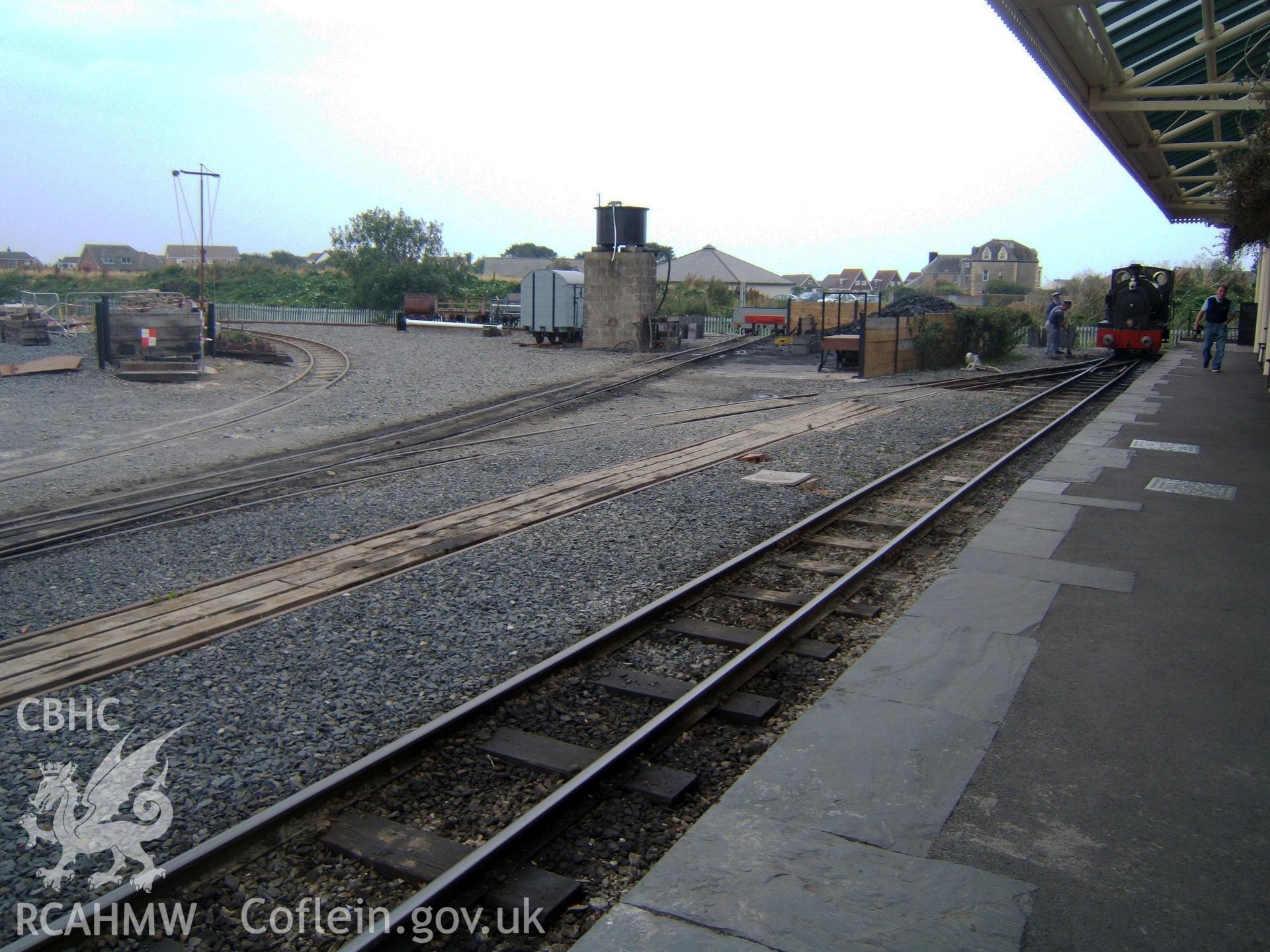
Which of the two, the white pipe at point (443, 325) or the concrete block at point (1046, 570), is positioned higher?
the white pipe at point (443, 325)

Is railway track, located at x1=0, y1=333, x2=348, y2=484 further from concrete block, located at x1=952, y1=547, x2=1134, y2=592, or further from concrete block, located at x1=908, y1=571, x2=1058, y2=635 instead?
concrete block, located at x1=952, y1=547, x2=1134, y2=592


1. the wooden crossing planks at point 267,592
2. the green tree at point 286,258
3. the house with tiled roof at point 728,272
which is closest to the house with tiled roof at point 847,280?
the house with tiled roof at point 728,272

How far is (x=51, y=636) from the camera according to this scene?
5.82 m

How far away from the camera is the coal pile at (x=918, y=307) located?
27680 mm

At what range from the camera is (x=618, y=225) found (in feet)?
103

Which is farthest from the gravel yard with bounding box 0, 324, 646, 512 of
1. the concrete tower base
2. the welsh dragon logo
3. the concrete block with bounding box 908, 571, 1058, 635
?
the concrete block with bounding box 908, 571, 1058, 635

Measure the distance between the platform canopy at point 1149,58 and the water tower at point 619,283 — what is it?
1616cm

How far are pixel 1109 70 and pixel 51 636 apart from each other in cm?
1472

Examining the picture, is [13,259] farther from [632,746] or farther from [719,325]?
[632,746]

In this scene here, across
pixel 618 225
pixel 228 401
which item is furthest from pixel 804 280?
pixel 228 401

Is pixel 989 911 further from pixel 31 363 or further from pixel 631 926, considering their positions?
pixel 31 363

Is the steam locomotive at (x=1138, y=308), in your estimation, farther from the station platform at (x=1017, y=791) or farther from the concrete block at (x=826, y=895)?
the concrete block at (x=826, y=895)

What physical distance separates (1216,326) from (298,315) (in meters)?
41.7

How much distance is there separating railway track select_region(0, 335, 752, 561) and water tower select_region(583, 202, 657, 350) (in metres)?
13.7
